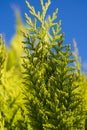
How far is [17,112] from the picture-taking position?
10750 mm

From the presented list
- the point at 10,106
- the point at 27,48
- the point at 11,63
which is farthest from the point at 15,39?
the point at 27,48

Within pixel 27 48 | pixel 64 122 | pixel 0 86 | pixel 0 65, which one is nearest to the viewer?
pixel 64 122

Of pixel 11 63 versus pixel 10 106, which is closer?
pixel 10 106

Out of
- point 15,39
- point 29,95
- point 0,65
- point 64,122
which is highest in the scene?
point 15,39

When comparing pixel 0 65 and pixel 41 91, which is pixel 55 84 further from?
pixel 0 65

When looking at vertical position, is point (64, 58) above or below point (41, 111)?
above

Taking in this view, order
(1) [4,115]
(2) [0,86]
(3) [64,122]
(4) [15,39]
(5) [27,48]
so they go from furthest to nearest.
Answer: (4) [15,39]
(2) [0,86]
(1) [4,115]
(5) [27,48]
(3) [64,122]

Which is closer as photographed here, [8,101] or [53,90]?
[53,90]

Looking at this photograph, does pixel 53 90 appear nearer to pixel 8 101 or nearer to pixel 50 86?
pixel 50 86

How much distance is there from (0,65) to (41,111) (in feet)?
6.54

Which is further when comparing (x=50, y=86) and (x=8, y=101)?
(x=8, y=101)

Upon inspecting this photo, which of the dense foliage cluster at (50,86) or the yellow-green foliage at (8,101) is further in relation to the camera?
the yellow-green foliage at (8,101)

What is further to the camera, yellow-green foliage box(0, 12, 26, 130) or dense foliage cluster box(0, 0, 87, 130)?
yellow-green foliage box(0, 12, 26, 130)

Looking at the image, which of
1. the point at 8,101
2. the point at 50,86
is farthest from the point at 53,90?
the point at 8,101
